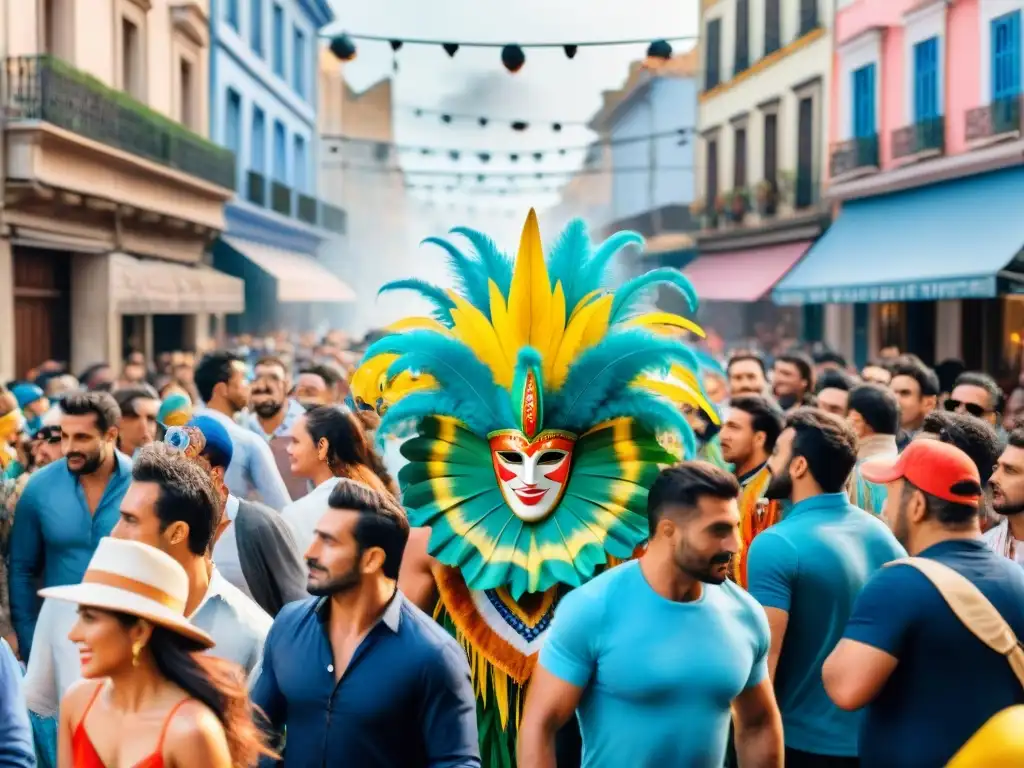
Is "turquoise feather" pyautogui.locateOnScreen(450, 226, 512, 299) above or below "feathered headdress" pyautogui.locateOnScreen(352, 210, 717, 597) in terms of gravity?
above

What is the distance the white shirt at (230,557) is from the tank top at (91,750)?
1.70m

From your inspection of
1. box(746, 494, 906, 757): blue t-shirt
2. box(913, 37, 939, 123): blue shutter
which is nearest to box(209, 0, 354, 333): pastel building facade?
box(913, 37, 939, 123): blue shutter

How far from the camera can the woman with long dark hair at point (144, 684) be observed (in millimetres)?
2783

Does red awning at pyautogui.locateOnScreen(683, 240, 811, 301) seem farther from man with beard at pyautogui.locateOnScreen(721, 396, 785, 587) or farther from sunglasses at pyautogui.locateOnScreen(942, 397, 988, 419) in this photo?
man with beard at pyautogui.locateOnScreen(721, 396, 785, 587)

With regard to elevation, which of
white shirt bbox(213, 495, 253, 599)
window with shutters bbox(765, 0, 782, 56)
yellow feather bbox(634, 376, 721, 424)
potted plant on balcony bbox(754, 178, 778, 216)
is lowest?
white shirt bbox(213, 495, 253, 599)

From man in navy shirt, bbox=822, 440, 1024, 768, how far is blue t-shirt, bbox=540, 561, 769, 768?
306 millimetres

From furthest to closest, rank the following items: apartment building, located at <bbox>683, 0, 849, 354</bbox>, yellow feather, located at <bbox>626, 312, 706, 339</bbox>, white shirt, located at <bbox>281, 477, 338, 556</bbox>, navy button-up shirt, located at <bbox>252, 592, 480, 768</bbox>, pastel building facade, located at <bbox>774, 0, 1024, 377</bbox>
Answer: apartment building, located at <bbox>683, 0, 849, 354</bbox> < pastel building facade, located at <bbox>774, 0, 1024, 377</bbox> < white shirt, located at <bbox>281, 477, 338, 556</bbox> < yellow feather, located at <bbox>626, 312, 706, 339</bbox> < navy button-up shirt, located at <bbox>252, 592, 480, 768</bbox>

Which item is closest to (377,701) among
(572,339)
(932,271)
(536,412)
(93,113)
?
(536,412)

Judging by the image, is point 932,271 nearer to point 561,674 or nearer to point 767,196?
point 767,196

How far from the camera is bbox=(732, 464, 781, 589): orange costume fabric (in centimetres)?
520

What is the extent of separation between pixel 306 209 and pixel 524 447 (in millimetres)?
30471

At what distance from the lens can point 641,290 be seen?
4.73m

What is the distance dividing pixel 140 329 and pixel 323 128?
35575mm

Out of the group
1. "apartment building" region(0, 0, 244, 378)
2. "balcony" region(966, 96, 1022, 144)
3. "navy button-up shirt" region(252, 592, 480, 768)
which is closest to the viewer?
"navy button-up shirt" region(252, 592, 480, 768)
